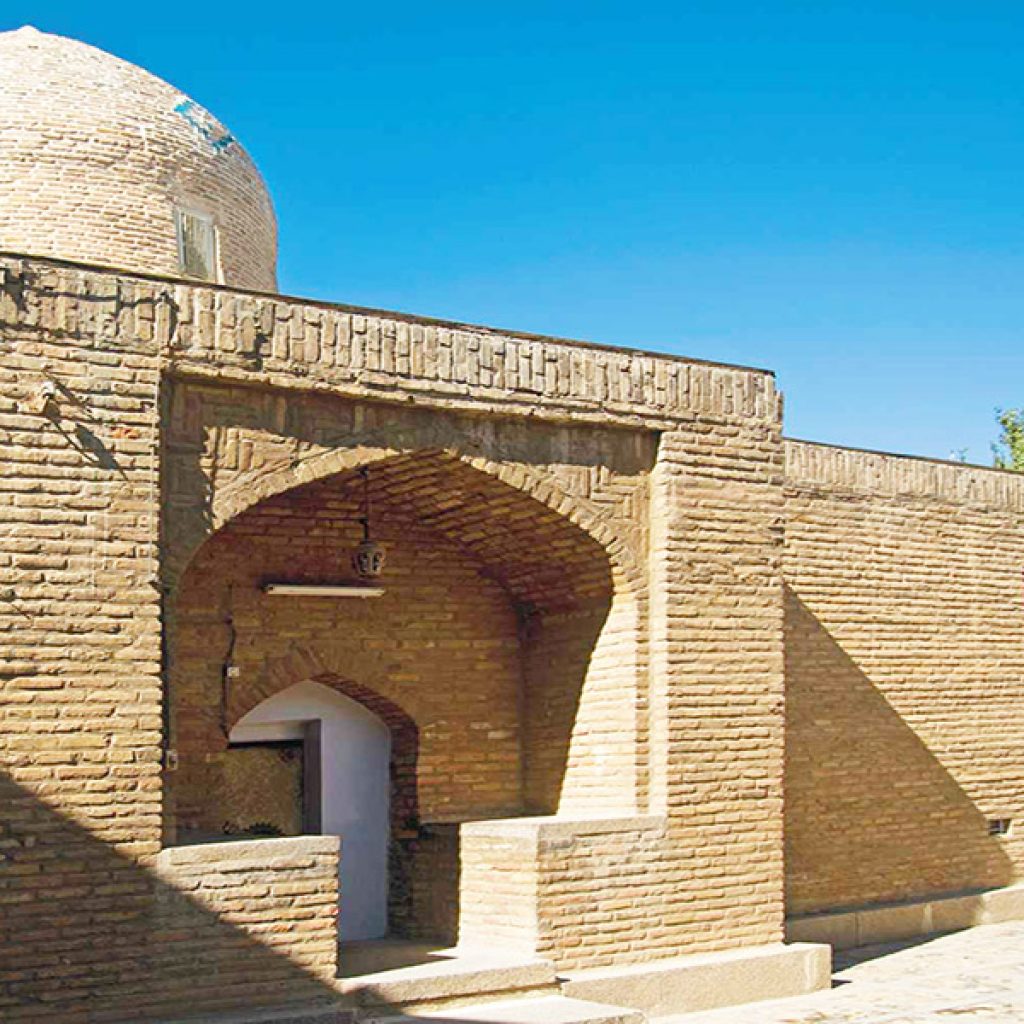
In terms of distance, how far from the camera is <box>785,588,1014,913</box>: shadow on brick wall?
427 inches

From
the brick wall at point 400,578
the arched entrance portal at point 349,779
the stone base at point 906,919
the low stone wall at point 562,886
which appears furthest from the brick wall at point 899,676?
the arched entrance portal at point 349,779

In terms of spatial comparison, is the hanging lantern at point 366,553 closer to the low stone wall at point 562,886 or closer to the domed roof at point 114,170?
the low stone wall at point 562,886

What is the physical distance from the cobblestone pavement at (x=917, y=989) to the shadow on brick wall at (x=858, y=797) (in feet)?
1.64

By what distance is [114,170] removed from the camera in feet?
34.8

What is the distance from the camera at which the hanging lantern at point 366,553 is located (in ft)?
28.9

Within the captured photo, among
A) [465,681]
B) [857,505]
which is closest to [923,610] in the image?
[857,505]

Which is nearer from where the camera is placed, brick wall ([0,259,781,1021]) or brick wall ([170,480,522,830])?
brick wall ([0,259,781,1021])

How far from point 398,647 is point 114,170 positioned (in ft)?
12.5

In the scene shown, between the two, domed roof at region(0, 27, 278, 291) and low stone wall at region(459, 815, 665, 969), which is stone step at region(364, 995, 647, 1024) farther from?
domed roof at region(0, 27, 278, 291)

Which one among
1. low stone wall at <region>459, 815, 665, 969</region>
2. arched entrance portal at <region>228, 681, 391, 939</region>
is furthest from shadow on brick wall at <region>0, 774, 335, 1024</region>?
arched entrance portal at <region>228, 681, 391, 939</region>

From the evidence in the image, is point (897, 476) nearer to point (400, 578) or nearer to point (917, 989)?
point (917, 989)

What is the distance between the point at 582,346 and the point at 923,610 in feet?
14.2

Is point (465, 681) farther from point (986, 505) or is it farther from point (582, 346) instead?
point (986, 505)

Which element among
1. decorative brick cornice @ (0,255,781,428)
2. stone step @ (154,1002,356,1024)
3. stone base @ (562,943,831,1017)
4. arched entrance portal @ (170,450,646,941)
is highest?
decorative brick cornice @ (0,255,781,428)
